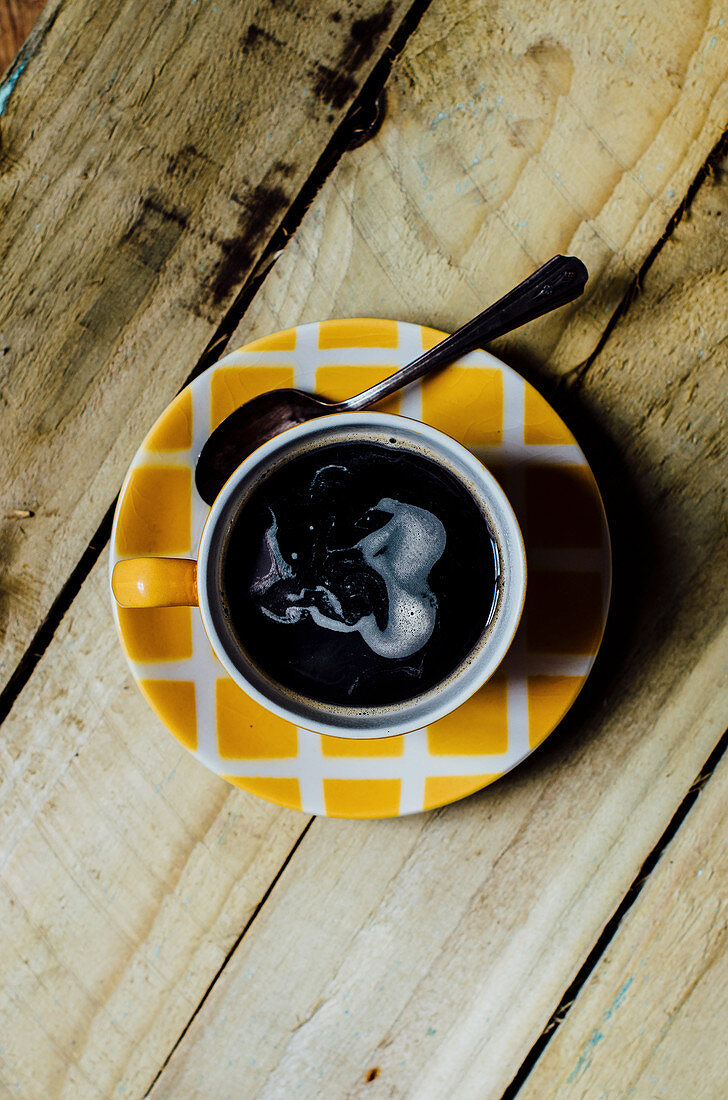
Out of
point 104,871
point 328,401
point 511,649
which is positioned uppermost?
point 328,401

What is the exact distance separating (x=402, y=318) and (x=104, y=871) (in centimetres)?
65

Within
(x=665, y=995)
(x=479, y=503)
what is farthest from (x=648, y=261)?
(x=665, y=995)

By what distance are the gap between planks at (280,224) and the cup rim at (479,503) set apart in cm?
24

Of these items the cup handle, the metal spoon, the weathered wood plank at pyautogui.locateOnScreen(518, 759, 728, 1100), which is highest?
the metal spoon

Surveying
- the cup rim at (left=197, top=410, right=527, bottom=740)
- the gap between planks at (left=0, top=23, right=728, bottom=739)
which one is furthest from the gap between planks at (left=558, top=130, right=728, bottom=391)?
the cup rim at (left=197, top=410, right=527, bottom=740)

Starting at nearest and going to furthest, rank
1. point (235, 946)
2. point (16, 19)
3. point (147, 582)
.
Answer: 1. point (147, 582)
2. point (235, 946)
3. point (16, 19)

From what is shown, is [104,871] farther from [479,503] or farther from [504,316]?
[504,316]

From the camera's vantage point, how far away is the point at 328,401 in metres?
0.70

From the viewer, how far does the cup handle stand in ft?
1.87

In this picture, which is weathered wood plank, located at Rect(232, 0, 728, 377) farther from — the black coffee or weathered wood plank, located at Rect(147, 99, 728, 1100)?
the black coffee

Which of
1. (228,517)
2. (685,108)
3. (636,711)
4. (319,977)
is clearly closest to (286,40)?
(685,108)

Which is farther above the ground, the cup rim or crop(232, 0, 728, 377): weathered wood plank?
crop(232, 0, 728, 377): weathered wood plank

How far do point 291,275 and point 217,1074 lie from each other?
0.83 meters

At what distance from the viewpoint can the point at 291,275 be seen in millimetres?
781
